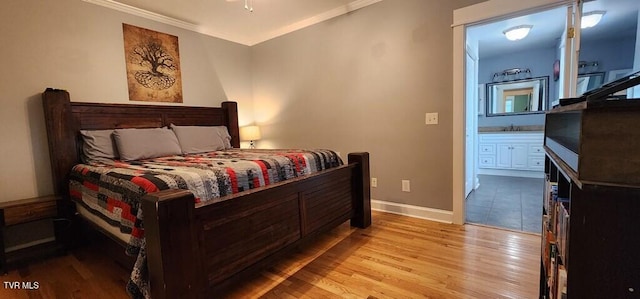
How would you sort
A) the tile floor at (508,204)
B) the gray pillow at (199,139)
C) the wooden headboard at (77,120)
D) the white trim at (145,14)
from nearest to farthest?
the wooden headboard at (77,120), the tile floor at (508,204), the white trim at (145,14), the gray pillow at (199,139)

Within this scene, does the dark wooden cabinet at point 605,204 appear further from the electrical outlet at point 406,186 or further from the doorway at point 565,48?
the electrical outlet at point 406,186

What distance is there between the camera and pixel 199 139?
Result: 3.20 meters

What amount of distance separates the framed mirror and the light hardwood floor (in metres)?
3.60

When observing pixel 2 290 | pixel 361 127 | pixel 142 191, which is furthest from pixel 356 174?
pixel 2 290

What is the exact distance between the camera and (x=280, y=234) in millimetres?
1859

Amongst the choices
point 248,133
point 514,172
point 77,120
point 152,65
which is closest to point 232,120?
point 248,133

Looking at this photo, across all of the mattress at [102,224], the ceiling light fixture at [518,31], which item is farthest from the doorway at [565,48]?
the mattress at [102,224]

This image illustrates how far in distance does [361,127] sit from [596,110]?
2662 mm

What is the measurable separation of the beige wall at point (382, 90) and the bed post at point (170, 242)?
2223 mm

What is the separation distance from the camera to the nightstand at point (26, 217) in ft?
6.81

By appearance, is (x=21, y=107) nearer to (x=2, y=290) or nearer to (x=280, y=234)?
(x=2, y=290)

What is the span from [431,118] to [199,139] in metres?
2.54

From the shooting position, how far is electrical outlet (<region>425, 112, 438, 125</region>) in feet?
8.77

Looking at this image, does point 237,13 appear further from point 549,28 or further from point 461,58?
point 549,28
